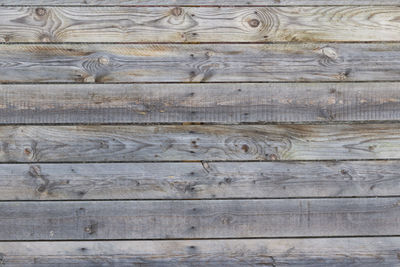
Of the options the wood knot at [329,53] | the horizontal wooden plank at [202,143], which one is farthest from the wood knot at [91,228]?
the wood knot at [329,53]

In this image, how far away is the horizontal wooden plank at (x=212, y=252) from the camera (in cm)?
134

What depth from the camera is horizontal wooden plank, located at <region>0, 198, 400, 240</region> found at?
52.6 inches

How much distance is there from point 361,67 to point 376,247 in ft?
2.57

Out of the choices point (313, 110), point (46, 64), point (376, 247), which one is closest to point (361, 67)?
point (313, 110)

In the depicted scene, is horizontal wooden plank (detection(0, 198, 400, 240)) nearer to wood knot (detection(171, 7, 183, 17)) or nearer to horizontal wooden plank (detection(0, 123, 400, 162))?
horizontal wooden plank (detection(0, 123, 400, 162))

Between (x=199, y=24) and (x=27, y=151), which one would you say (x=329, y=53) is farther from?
(x=27, y=151)

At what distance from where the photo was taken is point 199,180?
1.34m

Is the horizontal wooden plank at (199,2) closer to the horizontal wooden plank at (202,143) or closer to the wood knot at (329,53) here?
the wood knot at (329,53)

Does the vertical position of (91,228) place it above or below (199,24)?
below

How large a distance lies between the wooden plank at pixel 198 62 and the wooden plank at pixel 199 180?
14.6 inches

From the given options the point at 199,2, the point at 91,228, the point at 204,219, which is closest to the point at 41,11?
the point at 199,2

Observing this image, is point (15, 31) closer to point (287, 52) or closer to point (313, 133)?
point (287, 52)

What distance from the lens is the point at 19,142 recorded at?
1.32m

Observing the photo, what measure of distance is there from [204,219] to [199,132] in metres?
0.38
